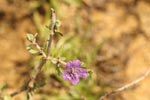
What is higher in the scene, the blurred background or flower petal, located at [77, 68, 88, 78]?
the blurred background

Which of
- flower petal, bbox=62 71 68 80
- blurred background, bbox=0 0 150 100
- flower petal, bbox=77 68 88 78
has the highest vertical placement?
blurred background, bbox=0 0 150 100

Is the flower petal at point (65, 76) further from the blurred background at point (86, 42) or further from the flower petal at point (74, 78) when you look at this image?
the blurred background at point (86, 42)

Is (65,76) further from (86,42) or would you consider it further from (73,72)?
(86,42)

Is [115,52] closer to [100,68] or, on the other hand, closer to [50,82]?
[100,68]

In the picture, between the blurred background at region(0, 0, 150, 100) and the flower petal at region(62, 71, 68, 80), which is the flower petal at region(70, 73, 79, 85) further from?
the blurred background at region(0, 0, 150, 100)

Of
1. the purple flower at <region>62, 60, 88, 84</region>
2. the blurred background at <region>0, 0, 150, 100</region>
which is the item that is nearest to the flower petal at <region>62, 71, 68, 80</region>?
the purple flower at <region>62, 60, 88, 84</region>

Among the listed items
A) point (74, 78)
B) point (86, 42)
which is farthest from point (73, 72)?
point (86, 42)
